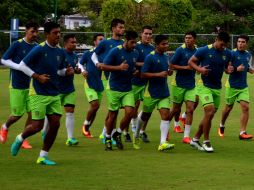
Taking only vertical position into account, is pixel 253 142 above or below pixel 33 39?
below

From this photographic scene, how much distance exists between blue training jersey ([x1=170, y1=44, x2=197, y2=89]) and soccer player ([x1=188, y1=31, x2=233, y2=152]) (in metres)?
1.13

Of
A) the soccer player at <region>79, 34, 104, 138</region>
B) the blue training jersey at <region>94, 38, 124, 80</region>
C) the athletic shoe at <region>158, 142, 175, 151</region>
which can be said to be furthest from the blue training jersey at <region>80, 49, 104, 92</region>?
the athletic shoe at <region>158, 142, 175, 151</region>

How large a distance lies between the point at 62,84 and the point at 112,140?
1.71 m

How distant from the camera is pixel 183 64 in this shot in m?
15.6

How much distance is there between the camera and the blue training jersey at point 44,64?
39.8ft

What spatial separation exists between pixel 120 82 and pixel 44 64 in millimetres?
2370

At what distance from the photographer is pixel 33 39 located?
46.9ft

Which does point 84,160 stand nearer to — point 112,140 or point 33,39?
point 112,140

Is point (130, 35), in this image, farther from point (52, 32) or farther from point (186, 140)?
point (186, 140)

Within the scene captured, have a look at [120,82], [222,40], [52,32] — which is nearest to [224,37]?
[222,40]

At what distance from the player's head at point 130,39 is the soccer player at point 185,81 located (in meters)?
1.52

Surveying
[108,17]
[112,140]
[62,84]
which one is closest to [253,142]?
[112,140]

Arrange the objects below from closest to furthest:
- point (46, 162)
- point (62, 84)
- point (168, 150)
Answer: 1. point (46, 162)
2. point (168, 150)
3. point (62, 84)

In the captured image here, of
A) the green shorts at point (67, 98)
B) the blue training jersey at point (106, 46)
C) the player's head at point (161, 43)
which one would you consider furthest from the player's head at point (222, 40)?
the green shorts at point (67, 98)
